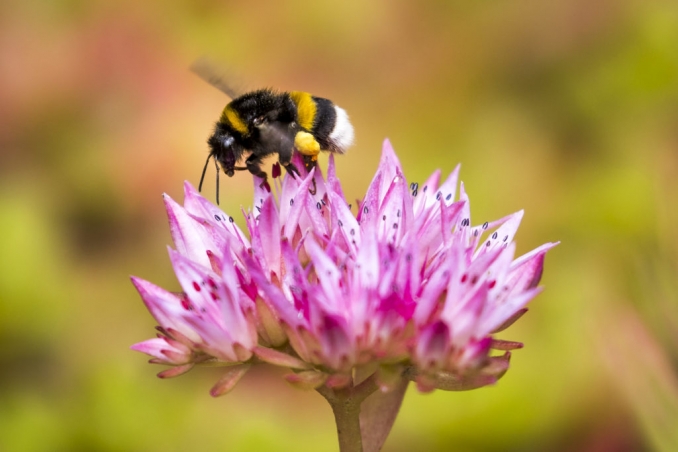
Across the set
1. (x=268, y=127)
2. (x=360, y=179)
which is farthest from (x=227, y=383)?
(x=360, y=179)

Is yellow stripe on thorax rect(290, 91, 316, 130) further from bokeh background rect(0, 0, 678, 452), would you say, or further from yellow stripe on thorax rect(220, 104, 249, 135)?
bokeh background rect(0, 0, 678, 452)

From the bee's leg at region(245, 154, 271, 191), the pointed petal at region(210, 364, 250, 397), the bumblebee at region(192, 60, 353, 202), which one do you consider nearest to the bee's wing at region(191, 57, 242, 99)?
the bumblebee at region(192, 60, 353, 202)

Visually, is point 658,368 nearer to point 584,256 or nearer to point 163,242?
point 584,256

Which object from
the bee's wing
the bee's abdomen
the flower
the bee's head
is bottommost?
the flower

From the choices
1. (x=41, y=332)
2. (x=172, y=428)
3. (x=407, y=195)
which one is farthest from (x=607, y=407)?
(x=41, y=332)

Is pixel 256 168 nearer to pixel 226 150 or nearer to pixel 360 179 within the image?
pixel 226 150

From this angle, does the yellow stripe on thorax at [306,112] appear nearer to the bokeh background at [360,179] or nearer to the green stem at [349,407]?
the green stem at [349,407]

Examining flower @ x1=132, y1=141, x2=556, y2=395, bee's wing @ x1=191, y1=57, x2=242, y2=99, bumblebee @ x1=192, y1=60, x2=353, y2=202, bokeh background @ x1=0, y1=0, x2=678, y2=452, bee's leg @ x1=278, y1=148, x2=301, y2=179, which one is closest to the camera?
flower @ x1=132, y1=141, x2=556, y2=395
